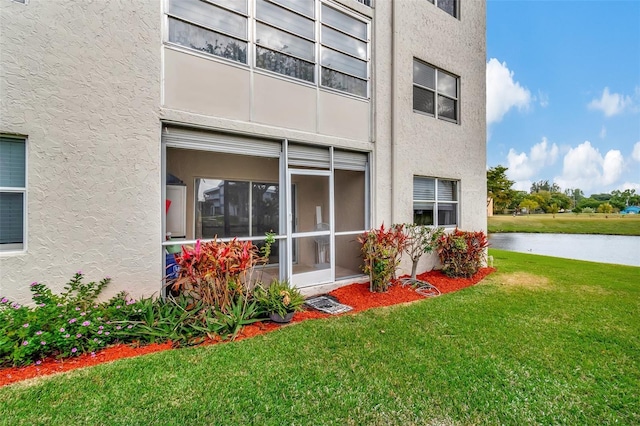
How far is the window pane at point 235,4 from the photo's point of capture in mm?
5383

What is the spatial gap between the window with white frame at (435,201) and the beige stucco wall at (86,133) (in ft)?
21.5

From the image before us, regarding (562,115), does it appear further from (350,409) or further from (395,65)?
(350,409)

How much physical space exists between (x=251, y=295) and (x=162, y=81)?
160 inches

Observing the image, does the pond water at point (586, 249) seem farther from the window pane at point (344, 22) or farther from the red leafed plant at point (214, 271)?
the red leafed plant at point (214, 271)

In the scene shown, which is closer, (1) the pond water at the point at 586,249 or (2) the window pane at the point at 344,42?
(2) the window pane at the point at 344,42

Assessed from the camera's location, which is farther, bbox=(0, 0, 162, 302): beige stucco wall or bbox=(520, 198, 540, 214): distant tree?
bbox=(520, 198, 540, 214): distant tree

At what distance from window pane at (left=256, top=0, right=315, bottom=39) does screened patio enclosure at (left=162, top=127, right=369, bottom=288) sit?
2444 mm

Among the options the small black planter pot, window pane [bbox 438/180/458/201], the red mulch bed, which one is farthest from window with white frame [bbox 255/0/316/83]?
window pane [bbox 438/180/458/201]

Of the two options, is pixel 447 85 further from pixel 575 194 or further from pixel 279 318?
pixel 575 194

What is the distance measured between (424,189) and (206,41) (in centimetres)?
658

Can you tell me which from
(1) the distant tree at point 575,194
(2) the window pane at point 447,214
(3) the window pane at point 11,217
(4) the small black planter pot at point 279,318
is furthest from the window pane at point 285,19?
(1) the distant tree at point 575,194

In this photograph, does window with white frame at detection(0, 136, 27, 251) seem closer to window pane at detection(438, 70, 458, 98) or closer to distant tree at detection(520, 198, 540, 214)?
window pane at detection(438, 70, 458, 98)

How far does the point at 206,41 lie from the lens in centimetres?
529

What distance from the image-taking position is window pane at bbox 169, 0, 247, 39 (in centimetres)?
509
